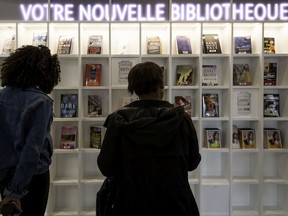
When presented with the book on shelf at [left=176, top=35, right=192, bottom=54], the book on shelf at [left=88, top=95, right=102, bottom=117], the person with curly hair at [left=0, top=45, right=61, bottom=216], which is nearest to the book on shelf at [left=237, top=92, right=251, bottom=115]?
the book on shelf at [left=176, top=35, right=192, bottom=54]

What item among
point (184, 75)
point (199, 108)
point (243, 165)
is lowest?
point (243, 165)

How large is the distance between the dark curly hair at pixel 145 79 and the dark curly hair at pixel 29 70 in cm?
51

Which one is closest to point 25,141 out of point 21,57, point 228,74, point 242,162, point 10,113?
point 10,113

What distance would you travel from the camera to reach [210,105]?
389 centimetres

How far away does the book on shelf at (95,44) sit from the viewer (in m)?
3.85

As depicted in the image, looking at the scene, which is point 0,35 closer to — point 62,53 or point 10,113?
point 62,53

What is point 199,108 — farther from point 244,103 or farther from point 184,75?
point 244,103

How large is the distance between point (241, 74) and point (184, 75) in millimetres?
640

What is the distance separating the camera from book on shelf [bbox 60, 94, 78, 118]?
3811 mm

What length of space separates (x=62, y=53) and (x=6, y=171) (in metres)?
2.15

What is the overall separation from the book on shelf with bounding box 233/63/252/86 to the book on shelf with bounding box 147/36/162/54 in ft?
2.86

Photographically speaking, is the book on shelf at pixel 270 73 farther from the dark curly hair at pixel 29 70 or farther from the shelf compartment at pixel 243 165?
the dark curly hair at pixel 29 70

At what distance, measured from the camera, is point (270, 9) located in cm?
380

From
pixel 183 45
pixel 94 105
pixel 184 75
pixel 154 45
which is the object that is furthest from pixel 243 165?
pixel 94 105
